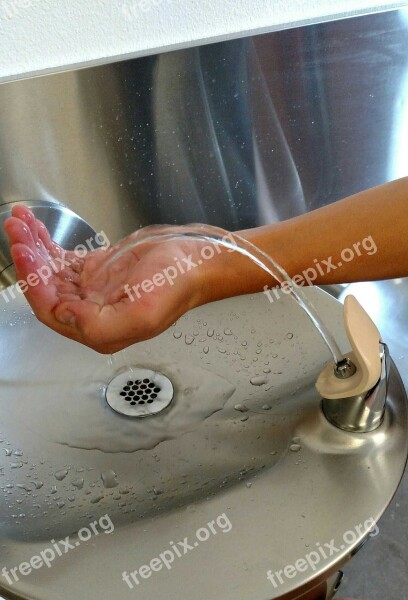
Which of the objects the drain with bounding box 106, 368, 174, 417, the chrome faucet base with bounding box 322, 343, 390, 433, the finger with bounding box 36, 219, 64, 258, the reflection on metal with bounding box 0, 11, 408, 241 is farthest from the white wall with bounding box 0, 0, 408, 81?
the chrome faucet base with bounding box 322, 343, 390, 433

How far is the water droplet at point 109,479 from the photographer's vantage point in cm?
52

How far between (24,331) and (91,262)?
11cm

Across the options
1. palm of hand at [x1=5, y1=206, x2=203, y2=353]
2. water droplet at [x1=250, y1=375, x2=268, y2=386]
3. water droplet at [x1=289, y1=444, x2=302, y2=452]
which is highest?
palm of hand at [x1=5, y1=206, x2=203, y2=353]

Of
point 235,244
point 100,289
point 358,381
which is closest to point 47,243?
point 100,289

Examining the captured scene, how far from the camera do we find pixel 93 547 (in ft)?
1.49

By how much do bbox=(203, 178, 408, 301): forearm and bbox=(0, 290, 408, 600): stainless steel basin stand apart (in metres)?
0.03

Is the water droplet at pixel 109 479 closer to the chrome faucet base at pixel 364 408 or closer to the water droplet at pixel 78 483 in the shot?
the water droplet at pixel 78 483

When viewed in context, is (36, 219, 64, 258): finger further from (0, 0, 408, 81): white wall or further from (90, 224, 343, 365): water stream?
(0, 0, 408, 81): white wall

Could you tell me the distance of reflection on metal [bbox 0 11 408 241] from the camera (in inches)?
28.8

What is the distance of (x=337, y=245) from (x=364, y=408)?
0.19 meters

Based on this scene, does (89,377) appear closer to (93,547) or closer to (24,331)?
(24,331)

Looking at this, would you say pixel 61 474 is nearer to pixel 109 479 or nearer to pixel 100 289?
pixel 109 479

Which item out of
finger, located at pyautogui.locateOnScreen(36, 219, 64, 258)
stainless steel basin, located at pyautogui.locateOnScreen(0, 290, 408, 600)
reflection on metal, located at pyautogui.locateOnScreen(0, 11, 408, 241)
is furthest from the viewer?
reflection on metal, located at pyautogui.locateOnScreen(0, 11, 408, 241)

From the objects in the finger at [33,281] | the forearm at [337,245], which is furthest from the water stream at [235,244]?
the finger at [33,281]
